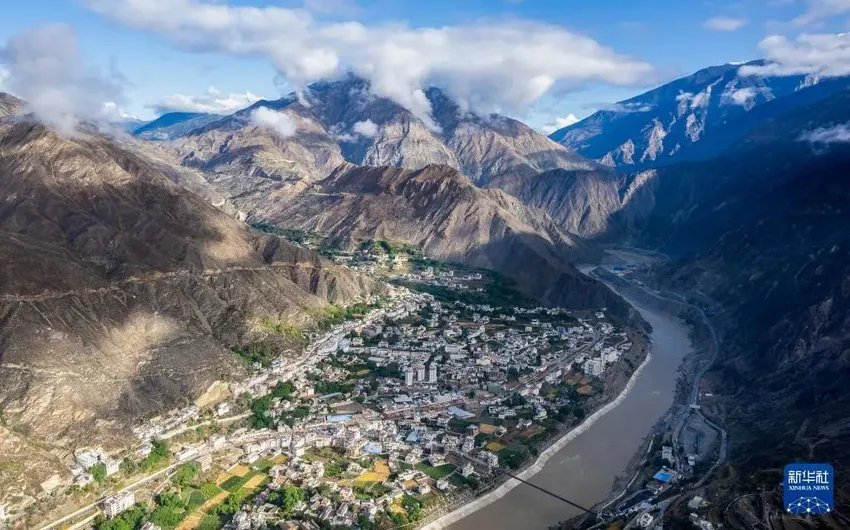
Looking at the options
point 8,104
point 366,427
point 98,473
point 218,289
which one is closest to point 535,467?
point 366,427

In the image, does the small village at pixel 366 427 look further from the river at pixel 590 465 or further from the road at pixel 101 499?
the river at pixel 590 465

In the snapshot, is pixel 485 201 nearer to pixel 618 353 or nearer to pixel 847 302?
pixel 618 353

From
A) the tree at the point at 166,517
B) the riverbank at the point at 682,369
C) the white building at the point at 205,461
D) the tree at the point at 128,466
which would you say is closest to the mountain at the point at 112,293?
the tree at the point at 128,466

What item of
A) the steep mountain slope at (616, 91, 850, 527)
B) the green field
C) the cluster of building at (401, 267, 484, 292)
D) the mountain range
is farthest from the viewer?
the cluster of building at (401, 267, 484, 292)

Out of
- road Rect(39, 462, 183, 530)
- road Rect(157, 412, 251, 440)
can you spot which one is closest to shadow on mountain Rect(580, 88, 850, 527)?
road Rect(157, 412, 251, 440)

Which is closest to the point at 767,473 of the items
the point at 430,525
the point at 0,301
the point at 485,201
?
the point at 430,525

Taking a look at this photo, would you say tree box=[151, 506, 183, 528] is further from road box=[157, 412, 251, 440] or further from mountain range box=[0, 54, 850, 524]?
road box=[157, 412, 251, 440]
